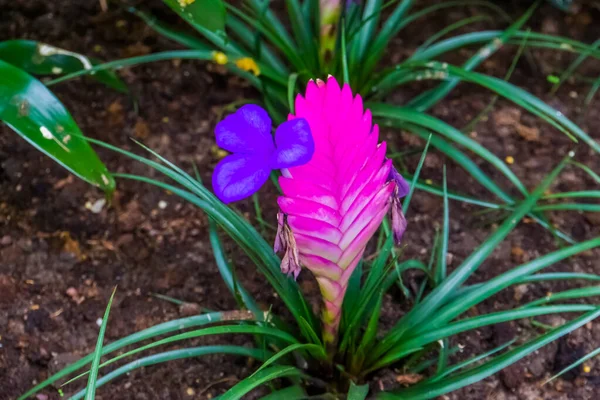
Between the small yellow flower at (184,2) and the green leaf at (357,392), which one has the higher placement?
the small yellow flower at (184,2)

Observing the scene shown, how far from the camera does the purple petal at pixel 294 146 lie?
34.1 inches

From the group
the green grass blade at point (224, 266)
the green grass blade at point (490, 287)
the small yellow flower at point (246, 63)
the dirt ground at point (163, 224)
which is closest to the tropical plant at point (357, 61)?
the small yellow flower at point (246, 63)

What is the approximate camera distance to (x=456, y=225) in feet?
6.10

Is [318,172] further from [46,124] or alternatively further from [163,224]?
[163,224]

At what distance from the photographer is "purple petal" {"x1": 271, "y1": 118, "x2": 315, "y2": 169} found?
0.87 metres

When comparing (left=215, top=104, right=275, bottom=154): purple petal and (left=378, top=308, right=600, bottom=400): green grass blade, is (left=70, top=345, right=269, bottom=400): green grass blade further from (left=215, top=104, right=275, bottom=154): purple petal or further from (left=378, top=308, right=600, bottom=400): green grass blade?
(left=215, top=104, right=275, bottom=154): purple petal

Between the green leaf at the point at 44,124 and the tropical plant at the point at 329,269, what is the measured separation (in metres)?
0.24

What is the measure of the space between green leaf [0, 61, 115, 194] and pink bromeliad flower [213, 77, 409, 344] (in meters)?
0.59


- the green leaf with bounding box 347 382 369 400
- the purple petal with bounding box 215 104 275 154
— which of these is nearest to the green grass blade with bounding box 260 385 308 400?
the green leaf with bounding box 347 382 369 400

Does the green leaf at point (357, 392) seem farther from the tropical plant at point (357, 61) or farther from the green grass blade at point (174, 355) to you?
the tropical plant at point (357, 61)

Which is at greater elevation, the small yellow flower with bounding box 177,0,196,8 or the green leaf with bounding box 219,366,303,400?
the small yellow flower with bounding box 177,0,196,8

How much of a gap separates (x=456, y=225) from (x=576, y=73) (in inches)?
34.5

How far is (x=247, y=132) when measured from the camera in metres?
0.93

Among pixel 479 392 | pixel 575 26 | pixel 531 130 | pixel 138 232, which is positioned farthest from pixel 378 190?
pixel 575 26
